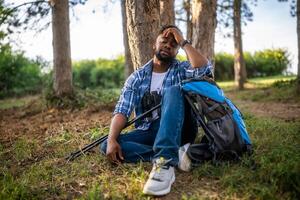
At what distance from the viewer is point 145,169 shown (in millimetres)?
3625

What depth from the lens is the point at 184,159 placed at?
354cm

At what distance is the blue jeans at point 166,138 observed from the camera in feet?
10.7

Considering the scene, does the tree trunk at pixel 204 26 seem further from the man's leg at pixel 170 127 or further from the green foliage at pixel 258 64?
the green foliage at pixel 258 64

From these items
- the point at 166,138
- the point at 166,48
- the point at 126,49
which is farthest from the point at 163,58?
the point at 126,49

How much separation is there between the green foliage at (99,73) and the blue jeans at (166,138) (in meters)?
20.4

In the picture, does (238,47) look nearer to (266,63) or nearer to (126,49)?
(126,49)

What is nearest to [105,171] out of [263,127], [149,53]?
[149,53]

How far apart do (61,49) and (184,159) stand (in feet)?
21.7

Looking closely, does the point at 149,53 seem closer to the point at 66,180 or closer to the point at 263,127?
the point at 263,127

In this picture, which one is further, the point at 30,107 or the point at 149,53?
the point at 30,107

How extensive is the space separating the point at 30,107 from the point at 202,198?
8.01 meters

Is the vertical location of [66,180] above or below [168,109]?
below

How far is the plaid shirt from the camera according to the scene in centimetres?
389

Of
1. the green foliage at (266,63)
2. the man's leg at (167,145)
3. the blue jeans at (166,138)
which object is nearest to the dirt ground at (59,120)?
the blue jeans at (166,138)
